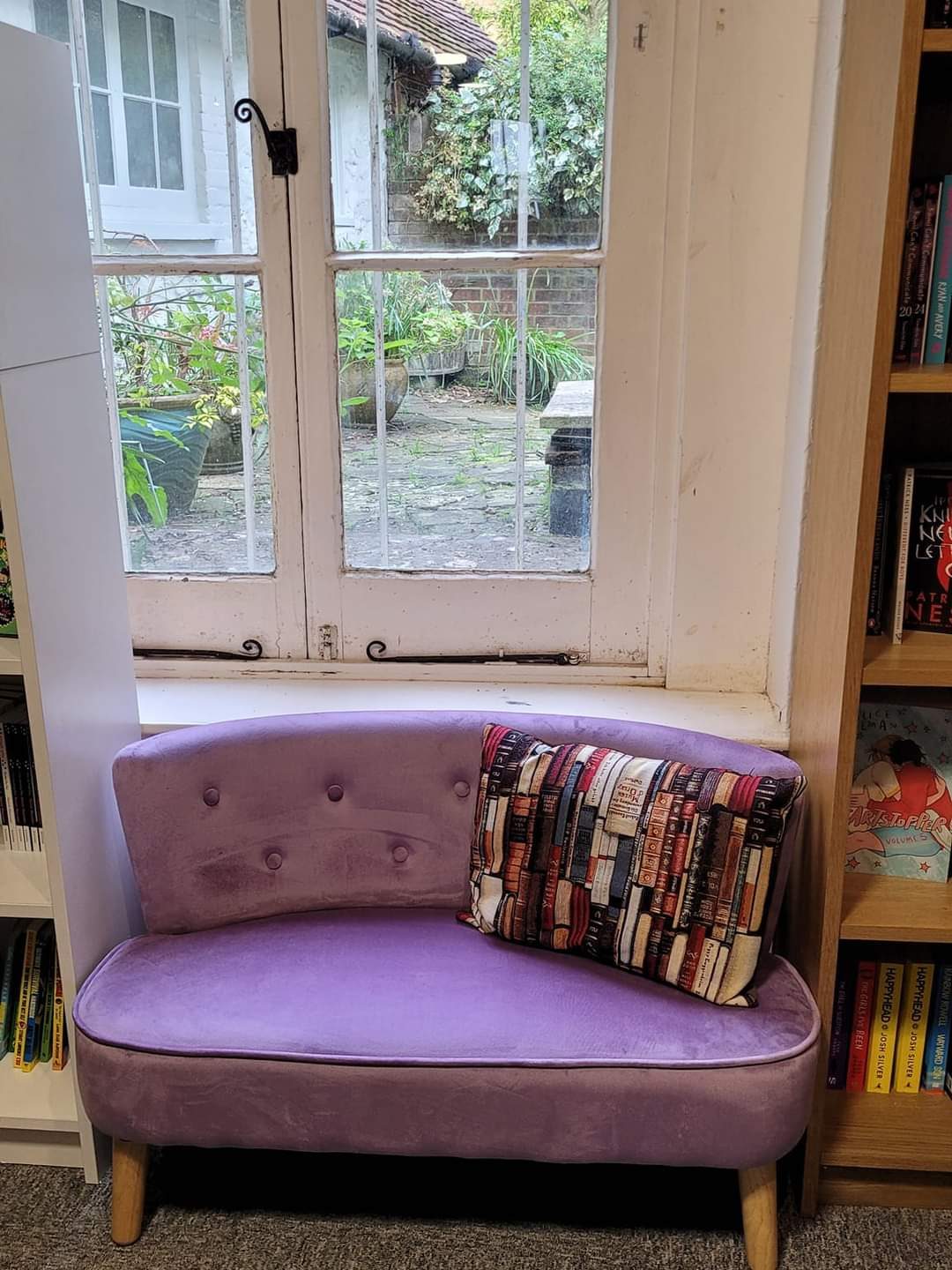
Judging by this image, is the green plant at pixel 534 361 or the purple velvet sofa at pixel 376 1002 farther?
the green plant at pixel 534 361

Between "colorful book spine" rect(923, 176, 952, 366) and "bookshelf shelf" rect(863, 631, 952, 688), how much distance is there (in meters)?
0.38

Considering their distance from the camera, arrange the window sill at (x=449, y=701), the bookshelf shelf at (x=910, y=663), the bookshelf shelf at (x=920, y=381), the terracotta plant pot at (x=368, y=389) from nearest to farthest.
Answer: the bookshelf shelf at (x=920, y=381) → the bookshelf shelf at (x=910, y=663) → the window sill at (x=449, y=701) → the terracotta plant pot at (x=368, y=389)

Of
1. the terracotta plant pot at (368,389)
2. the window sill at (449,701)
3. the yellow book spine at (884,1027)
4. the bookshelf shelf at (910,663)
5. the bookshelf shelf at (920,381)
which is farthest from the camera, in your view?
the terracotta plant pot at (368,389)


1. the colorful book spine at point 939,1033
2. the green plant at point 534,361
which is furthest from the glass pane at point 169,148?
the colorful book spine at point 939,1033

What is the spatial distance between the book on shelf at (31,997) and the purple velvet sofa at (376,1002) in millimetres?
210

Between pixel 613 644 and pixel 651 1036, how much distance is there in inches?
32.8

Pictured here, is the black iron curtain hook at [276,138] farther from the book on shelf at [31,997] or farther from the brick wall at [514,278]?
the book on shelf at [31,997]

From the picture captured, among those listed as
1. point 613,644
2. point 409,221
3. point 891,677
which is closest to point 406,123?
point 409,221

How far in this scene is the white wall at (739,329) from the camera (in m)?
1.84

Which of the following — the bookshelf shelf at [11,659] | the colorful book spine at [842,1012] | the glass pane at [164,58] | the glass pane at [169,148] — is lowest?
the colorful book spine at [842,1012]

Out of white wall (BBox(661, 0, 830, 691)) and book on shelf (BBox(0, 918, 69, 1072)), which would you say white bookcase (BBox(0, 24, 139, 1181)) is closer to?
book on shelf (BBox(0, 918, 69, 1072))

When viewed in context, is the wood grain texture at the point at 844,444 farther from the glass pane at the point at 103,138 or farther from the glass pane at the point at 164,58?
the glass pane at the point at 103,138

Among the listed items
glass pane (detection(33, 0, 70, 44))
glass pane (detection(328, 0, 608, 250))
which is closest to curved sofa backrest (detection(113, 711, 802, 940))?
glass pane (detection(328, 0, 608, 250))

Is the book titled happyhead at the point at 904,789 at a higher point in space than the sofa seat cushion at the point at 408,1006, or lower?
higher
